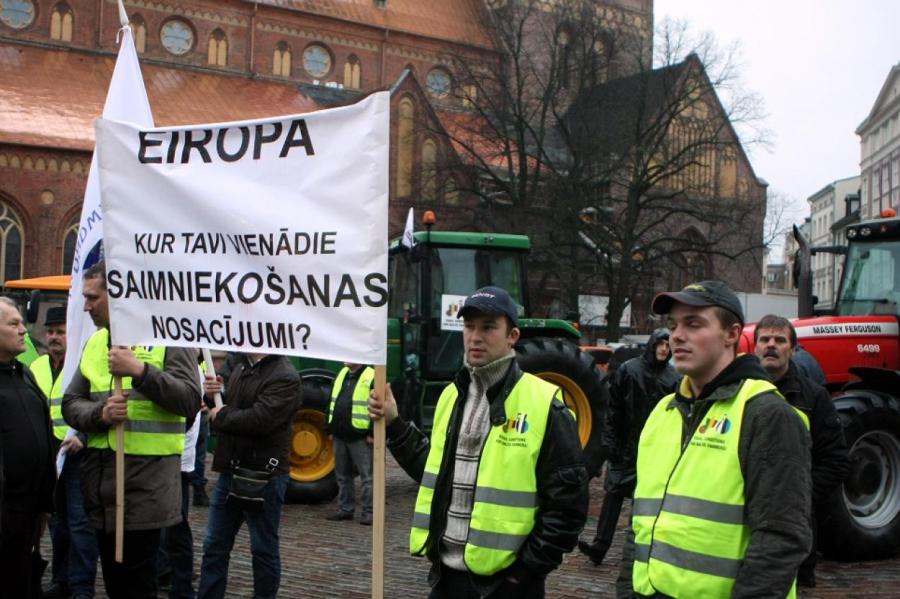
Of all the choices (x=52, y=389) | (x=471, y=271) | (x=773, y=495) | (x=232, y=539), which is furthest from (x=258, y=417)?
(x=471, y=271)

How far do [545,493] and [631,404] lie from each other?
378 cm

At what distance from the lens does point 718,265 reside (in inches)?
1506

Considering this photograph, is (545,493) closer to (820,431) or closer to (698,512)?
(698,512)

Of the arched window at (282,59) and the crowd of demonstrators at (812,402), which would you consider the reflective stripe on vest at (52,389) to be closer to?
the crowd of demonstrators at (812,402)

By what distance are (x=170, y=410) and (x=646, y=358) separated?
12.2 feet

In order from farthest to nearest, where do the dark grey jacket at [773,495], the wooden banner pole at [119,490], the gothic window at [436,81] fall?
the gothic window at [436,81] < the wooden banner pole at [119,490] < the dark grey jacket at [773,495]

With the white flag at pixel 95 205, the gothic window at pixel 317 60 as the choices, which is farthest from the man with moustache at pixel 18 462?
the gothic window at pixel 317 60

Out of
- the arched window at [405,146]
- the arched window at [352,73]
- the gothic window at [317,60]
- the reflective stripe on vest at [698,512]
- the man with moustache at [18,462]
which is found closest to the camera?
the reflective stripe on vest at [698,512]

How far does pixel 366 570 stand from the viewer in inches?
289

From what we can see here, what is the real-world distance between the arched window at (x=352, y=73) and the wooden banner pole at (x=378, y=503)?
3807cm

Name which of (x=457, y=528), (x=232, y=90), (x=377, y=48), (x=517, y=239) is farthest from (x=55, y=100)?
(x=457, y=528)

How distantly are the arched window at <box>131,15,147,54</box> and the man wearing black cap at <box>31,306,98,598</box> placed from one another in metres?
31.4

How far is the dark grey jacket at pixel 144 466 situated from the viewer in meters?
4.65

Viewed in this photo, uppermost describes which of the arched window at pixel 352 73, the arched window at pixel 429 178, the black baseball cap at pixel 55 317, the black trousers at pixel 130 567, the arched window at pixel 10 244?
the arched window at pixel 352 73
